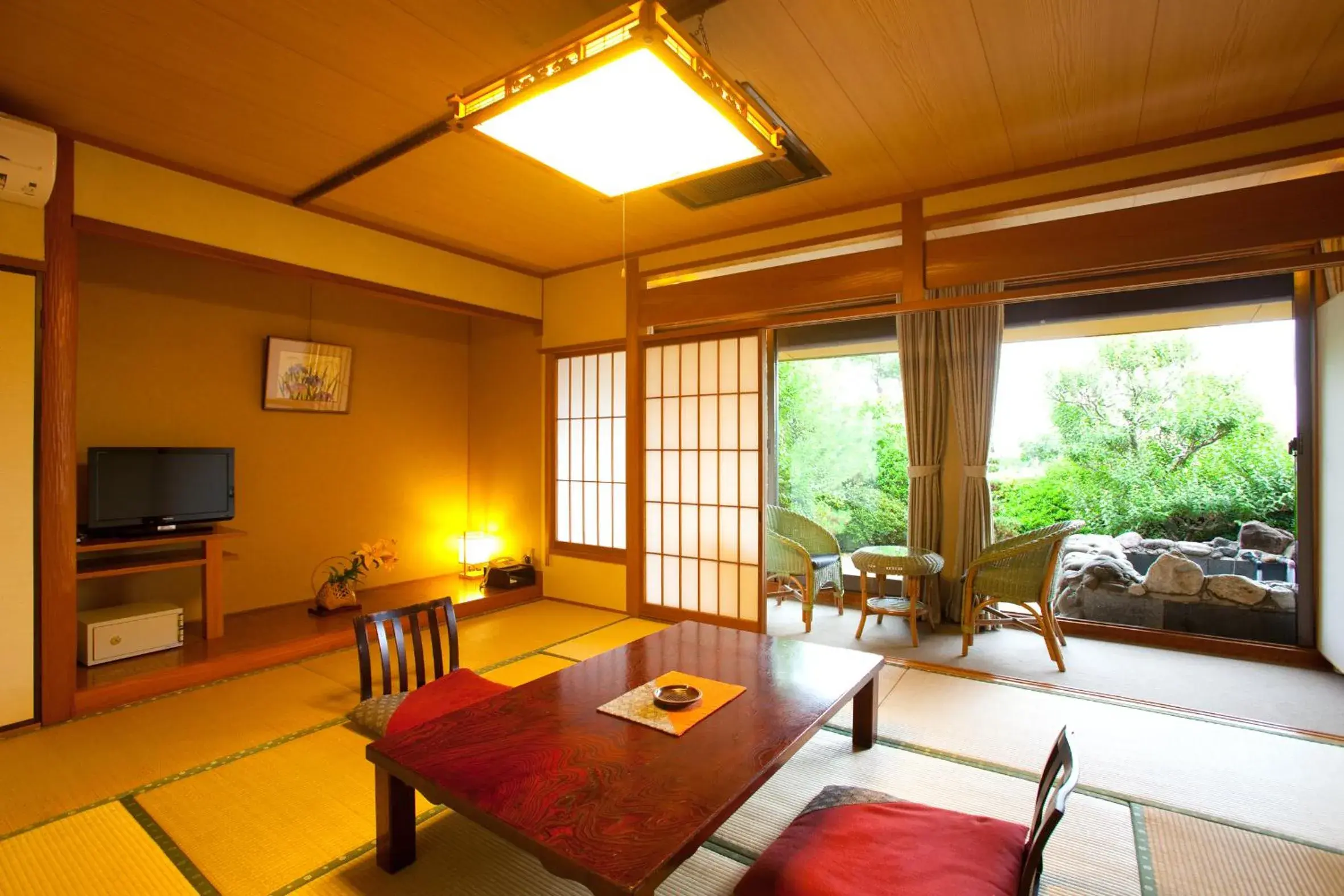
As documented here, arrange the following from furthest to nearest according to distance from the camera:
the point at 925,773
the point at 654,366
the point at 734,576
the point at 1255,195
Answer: the point at 654,366 < the point at 734,576 < the point at 1255,195 < the point at 925,773

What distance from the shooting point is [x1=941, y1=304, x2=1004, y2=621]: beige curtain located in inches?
165

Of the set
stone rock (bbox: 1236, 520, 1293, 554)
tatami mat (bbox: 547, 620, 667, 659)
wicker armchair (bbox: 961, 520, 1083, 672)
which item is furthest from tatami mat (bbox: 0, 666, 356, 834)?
stone rock (bbox: 1236, 520, 1293, 554)

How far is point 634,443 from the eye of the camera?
15.1 ft

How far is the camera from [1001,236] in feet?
10.4

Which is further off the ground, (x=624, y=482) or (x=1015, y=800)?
(x=624, y=482)

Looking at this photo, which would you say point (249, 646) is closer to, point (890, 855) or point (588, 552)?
point (588, 552)

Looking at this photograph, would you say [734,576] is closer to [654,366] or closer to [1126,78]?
[654,366]

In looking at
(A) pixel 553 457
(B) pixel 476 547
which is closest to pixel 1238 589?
(A) pixel 553 457

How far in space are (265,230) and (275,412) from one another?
1.49 m

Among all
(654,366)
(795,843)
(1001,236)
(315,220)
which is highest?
(315,220)

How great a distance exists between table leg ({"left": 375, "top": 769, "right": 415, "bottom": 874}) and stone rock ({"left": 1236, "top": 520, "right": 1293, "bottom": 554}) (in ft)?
20.7

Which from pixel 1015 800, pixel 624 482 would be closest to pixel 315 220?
pixel 624 482

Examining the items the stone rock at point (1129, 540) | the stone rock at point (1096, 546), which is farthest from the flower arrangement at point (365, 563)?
the stone rock at point (1129, 540)

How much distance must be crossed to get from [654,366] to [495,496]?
202 centimetres
